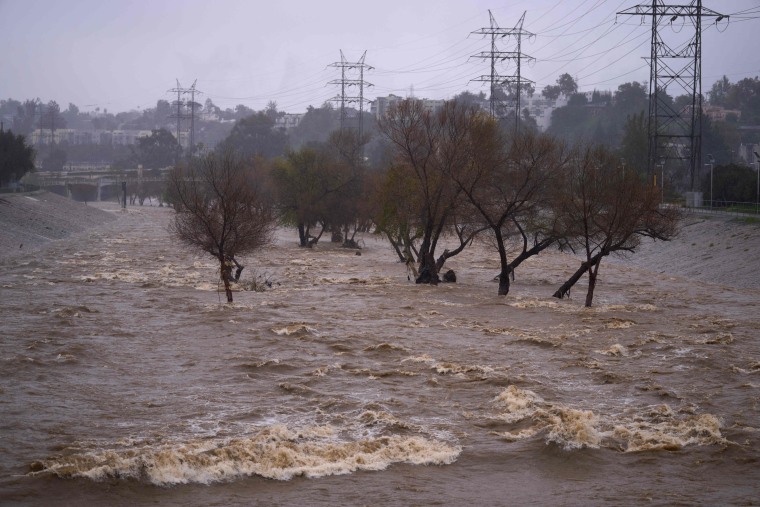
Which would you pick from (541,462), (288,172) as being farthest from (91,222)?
(541,462)

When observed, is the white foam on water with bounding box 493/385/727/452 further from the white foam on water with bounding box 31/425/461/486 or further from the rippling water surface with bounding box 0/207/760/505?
the white foam on water with bounding box 31/425/461/486

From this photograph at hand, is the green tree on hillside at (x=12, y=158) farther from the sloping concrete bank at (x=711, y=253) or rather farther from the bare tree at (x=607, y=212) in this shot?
the bare tree at (x=607, y=212)

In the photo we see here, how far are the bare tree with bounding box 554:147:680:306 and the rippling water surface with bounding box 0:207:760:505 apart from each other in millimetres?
2370

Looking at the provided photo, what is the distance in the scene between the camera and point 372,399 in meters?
19.4

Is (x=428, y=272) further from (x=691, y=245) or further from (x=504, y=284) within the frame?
(x=691, y=245)

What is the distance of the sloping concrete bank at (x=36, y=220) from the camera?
58.6 m

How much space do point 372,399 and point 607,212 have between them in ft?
61.2

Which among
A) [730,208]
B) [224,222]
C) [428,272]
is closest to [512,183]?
[428,272]

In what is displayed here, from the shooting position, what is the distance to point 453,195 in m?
40.5

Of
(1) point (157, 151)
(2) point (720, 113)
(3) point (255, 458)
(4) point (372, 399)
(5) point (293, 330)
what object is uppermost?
(2) point (720, 113)

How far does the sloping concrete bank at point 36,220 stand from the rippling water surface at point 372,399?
74.5ft

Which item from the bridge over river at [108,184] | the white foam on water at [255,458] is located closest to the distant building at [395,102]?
the white foam on water at [255,458]

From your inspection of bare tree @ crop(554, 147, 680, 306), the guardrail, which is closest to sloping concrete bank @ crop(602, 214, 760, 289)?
the guardrail

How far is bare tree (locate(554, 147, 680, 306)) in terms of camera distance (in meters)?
34.3
